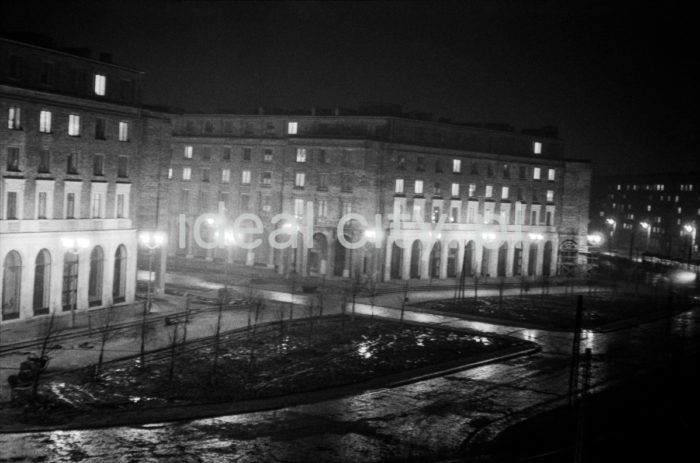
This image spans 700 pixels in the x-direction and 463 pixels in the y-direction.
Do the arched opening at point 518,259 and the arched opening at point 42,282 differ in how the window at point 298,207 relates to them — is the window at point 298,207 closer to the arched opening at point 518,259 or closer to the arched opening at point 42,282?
the arched opening at point 518,259

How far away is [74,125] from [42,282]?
10317 mm

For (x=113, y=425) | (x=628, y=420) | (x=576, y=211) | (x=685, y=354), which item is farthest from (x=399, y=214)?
(x=113, y=425)

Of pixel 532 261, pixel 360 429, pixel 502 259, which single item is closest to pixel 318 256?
pixel 502 259

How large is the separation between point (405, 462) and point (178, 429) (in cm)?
820

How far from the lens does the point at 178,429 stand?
26922 millimetres

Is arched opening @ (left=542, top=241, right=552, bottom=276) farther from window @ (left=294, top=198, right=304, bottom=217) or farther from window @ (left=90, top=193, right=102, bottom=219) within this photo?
window @ (left=90, top=193, right=102, bottom=219)

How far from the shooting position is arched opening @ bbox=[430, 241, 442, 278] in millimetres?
77750

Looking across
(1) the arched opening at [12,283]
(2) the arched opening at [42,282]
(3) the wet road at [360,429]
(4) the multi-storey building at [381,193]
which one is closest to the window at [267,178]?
(4) the multi-storey building at [381,193]

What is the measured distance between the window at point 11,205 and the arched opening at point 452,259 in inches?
1772

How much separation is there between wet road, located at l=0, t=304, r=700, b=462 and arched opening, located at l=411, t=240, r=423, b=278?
3641 centimetres

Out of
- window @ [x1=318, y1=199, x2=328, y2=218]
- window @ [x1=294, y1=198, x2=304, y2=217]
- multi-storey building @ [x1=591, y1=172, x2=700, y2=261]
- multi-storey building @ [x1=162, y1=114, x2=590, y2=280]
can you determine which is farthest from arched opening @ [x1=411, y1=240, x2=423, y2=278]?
multi-storey building @ [x1=591, y1=172, x2=700, y2=261]

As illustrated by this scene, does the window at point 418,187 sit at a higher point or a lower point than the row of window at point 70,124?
lower

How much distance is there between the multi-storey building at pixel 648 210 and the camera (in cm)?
14975

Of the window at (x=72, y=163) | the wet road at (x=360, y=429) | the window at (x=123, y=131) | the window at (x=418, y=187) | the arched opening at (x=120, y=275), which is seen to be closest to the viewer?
the wet road at (x=360, y=429)
